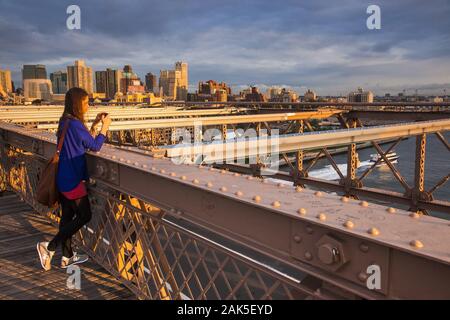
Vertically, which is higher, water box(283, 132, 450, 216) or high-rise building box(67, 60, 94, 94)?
high-rise building box(67, 60, 94, 94)

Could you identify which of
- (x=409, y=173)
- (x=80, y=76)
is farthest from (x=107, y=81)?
(x=409, y=173)

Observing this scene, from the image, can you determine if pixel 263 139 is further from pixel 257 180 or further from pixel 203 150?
pixel 257 180

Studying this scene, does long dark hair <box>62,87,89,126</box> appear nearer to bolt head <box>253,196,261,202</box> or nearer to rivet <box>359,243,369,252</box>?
bolt head <box>253,196,261,202</box>

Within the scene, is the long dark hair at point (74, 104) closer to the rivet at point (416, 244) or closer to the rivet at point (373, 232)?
the rivet at point (373, 232)

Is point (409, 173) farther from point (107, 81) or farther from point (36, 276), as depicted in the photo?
point (107, 81)

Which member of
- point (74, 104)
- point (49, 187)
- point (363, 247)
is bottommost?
point (49, 187)

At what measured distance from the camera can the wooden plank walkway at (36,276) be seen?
4398 millimetres

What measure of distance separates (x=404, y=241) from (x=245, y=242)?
38.2 inches

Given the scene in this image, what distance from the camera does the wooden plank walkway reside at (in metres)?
4.40

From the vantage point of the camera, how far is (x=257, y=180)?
2.85 meters

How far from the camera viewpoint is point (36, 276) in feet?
15.8

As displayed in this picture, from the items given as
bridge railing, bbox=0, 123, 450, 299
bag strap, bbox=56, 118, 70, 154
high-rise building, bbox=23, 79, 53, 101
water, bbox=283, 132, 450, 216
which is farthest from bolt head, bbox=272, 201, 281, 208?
high-rise building, bbox=23, 79, 53, 101

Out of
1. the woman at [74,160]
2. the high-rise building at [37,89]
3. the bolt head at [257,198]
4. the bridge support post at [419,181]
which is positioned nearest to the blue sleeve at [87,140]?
the woman at [74,160]
